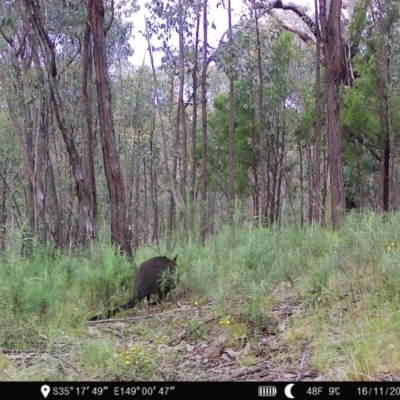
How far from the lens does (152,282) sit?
6.39 m

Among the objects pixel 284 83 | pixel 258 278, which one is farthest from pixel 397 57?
pixel 258 278

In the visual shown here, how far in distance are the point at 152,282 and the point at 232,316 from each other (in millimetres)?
1686

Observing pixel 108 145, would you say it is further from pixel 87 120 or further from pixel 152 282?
pixel 152 282

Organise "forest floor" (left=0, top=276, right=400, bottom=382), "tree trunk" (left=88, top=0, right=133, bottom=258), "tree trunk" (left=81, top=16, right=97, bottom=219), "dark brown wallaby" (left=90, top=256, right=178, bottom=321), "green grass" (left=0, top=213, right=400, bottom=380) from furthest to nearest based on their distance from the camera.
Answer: "tree trunk" (left=81, top=16, right=97, bottom=219) < "tree trunk" (left=88, top=0, right=133, bottom=258) < "dark brown wallaby" (left=90, top=256, right=178, bottom=321) < "green grass" (left=0, top=213, right=400, bottom=380) < "forest floor" (left=0, top=276, right=400, bottom=382)

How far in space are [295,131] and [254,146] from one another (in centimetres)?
172
